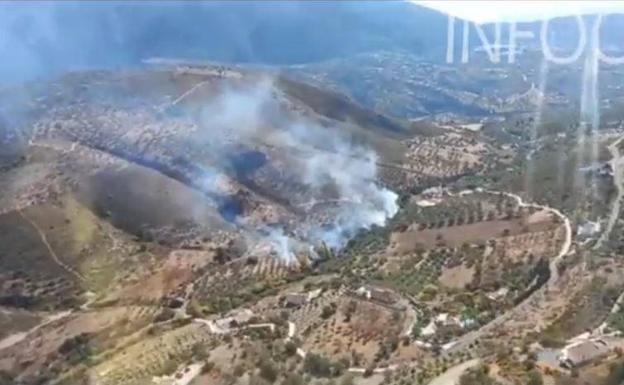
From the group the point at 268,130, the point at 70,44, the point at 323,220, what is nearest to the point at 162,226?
the point at 323,220

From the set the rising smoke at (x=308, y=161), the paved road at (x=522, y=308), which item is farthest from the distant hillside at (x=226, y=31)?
the paved road at (x=522, y=308)
